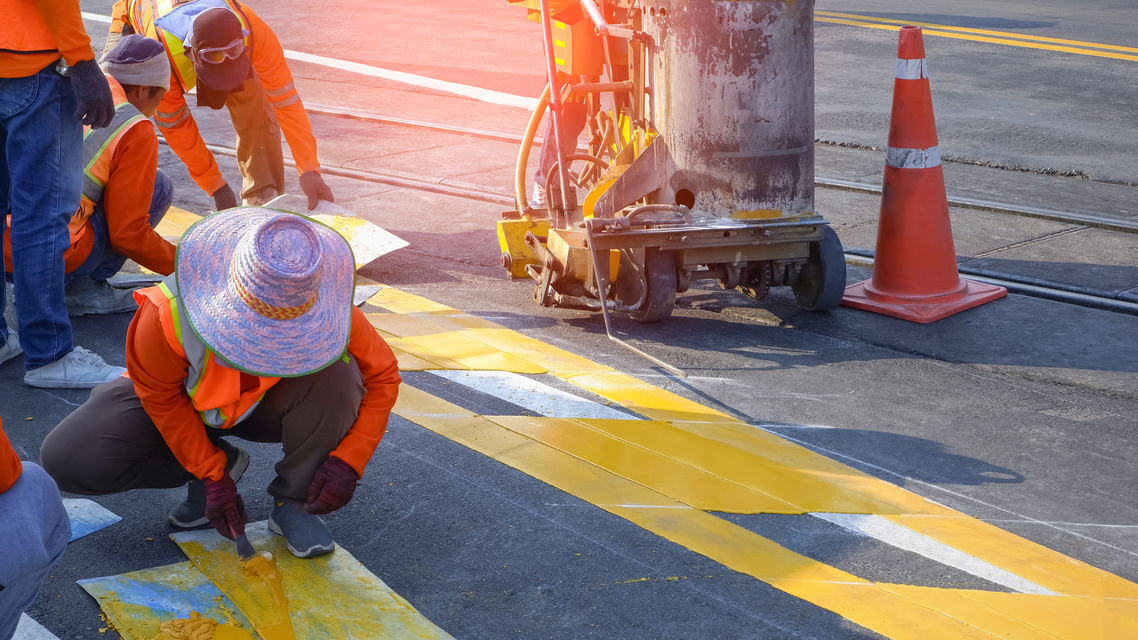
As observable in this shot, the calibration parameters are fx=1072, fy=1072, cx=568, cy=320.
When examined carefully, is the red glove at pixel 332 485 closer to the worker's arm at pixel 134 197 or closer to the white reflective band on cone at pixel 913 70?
the worker's arm at pixel 134 197

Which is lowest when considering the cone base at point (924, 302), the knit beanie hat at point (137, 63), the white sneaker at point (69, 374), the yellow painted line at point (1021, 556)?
the yellow painted line at point (1021, 556)

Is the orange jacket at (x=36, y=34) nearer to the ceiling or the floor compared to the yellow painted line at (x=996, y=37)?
nearer to the ceiling

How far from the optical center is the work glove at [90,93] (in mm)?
3676

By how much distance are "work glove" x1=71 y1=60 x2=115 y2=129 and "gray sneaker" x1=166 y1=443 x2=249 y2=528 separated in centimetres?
145

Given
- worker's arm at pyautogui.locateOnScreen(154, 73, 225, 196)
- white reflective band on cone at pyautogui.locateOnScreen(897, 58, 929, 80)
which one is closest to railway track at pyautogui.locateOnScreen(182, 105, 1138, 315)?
white reflective band on cone at pyautogui.locateOnScreen(897, 58, 929, 80)

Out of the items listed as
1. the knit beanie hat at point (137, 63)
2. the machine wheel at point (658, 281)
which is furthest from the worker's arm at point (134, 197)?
the machine wheel at point (658, 281)

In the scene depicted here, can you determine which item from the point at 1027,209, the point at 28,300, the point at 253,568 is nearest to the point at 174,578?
the point at 253,568

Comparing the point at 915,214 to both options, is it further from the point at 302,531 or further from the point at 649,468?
the point at 302,531

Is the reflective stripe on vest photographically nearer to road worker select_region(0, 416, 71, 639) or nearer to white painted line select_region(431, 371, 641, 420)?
white painted line select_region(431, 371, 641, 420)

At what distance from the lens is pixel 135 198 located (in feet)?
13.7

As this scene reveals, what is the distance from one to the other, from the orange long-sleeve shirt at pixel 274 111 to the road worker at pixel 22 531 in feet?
11.0

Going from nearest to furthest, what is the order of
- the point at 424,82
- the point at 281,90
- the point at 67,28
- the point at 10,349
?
the point at 67,28, the point at 10,349, the point at 281,90, the point at 424,82

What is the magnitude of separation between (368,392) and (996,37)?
11.8m

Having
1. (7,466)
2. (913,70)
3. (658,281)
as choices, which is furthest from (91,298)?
(913,70)
